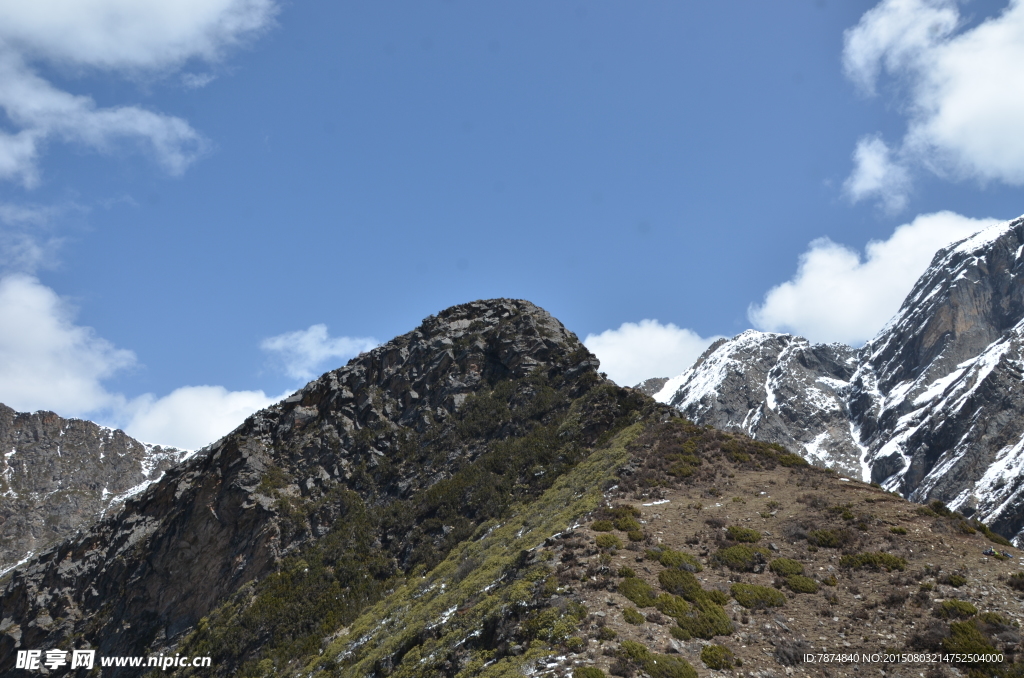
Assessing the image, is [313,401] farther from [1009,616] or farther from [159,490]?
[1009,616]

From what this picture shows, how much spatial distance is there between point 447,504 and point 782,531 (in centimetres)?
2903

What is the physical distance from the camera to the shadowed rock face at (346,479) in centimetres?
5247

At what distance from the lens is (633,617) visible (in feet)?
71.5

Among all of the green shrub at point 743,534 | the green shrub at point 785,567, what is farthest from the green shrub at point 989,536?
the green shrub at point 743,534

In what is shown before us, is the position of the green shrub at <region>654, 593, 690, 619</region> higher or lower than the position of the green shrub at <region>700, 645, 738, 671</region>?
higher

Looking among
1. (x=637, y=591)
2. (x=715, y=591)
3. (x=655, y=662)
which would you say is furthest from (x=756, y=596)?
(x=655, y=662)

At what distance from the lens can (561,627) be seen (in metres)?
21.2

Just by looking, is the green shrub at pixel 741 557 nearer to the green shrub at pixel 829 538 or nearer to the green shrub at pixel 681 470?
the green shrub at pixel 829 538

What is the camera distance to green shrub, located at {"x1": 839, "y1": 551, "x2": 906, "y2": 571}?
24484 mm

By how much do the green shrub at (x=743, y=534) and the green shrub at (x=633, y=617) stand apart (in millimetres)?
8857

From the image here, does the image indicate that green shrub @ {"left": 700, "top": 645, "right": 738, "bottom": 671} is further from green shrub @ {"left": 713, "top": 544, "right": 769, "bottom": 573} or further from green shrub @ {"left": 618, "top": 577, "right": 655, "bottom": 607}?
green shrub @ {"left": 713, "top": 544, "right": 769, "bottom": 573}

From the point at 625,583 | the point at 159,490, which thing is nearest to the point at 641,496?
the point at 625,583

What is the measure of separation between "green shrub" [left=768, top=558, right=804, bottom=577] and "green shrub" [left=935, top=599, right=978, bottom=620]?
17.6 ft

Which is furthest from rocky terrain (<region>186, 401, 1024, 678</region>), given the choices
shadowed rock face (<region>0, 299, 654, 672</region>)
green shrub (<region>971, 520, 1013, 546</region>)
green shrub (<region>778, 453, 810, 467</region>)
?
shadowed rock face (<region>0, 299, 654, 672</region>)
